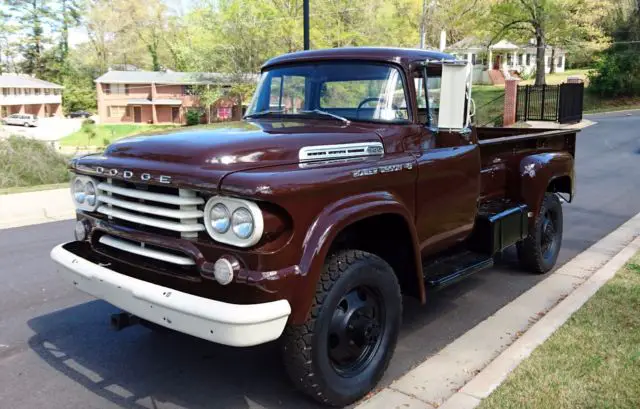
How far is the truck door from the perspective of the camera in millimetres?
4219

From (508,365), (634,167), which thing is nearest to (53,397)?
(508,365)

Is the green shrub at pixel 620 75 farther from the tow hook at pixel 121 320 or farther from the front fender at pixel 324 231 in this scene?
the tow hook at pixel 121 320

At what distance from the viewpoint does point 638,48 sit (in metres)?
40.7

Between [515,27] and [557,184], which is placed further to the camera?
[515,27]

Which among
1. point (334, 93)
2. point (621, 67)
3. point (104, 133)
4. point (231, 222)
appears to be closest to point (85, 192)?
point (231, 222)

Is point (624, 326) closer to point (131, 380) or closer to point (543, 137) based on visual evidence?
point (543, 137)

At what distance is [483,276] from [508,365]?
2445 mm

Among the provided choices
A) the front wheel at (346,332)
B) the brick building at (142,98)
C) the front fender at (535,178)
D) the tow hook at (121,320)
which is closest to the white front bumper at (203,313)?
the front wheel at (346,332)

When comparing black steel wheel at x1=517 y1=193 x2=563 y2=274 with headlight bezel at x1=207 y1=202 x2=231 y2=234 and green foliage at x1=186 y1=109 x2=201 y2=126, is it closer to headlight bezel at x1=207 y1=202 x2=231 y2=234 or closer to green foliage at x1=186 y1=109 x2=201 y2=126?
headlight bezel at x1=207 y1=202 x2=231 y2=234

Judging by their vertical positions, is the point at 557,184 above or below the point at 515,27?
below

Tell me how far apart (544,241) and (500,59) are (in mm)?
61607

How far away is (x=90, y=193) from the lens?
12.7ft

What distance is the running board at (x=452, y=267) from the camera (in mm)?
4320

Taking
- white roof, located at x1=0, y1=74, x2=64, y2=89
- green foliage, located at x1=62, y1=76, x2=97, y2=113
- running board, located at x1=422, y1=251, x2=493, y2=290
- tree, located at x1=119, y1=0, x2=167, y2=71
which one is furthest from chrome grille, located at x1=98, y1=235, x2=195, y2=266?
green foliage, located at x1=62, y1=76, x2=97, y2=113
